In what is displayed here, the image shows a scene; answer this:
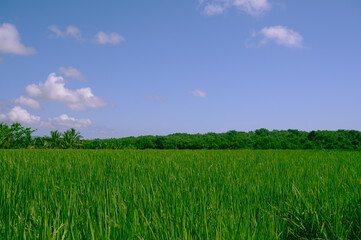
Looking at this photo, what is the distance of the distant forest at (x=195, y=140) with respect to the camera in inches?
537

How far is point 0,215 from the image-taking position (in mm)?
1460

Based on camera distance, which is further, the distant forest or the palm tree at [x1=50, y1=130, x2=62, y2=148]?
the palm tree at [x1=50, y1=130, x2=62, y2=148]

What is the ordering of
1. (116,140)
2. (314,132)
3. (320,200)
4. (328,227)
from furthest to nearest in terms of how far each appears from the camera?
(116,140) < (314,132) < (320,200) < (328,227)

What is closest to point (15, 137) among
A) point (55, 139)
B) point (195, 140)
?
point (55, 139)

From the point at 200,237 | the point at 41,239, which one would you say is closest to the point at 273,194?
Answer: the point at 200,237

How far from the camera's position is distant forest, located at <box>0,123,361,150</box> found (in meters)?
13.6

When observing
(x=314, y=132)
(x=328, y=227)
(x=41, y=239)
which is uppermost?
(x=314, y=132)

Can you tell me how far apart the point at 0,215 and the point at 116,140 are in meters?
18.5

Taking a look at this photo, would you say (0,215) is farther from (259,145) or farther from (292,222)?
(259,145)

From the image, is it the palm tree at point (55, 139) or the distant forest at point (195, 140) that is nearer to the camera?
the distant forest at point (195, 140)

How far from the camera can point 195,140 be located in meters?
16.7

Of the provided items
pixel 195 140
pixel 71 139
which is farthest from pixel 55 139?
pixel 195 140

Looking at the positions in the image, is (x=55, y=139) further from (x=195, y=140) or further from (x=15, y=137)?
(x=195, y=140)

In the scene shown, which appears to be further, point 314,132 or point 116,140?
point 116,140
